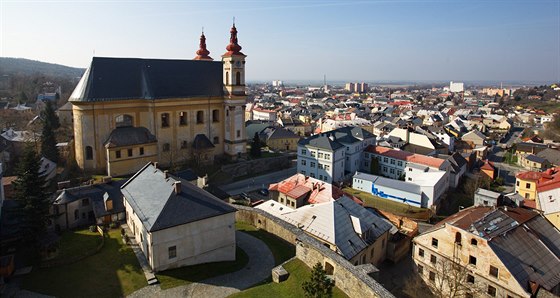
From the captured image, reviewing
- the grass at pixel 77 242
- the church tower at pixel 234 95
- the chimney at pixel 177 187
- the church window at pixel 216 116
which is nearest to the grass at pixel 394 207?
the church tower at pixel 234 95

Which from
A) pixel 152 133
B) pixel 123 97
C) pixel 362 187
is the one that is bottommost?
pixel 362 187

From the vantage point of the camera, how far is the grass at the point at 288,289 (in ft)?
60.2

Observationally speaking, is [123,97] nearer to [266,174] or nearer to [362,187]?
[266,174]

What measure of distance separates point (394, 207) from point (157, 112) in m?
29.2

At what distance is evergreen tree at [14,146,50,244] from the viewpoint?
2159 cm

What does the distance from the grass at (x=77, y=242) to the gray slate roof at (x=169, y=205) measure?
138 inches

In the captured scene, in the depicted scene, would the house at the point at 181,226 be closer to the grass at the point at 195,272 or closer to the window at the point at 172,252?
the window at the point at 172,252

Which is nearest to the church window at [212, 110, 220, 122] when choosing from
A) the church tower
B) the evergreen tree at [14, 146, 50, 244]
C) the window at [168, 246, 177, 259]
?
the church tower

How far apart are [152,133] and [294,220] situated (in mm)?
22571

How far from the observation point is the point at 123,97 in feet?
132

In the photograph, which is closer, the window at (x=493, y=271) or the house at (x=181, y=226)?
the house at (x=181, y=226)

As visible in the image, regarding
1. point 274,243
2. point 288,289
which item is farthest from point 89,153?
point 288,289

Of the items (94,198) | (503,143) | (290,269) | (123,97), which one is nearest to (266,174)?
(123,97)

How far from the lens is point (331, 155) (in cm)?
4869
